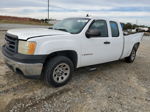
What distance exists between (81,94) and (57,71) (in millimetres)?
805

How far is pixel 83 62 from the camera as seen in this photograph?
461cm

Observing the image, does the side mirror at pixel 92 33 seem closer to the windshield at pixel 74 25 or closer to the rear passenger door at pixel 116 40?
the windshield at pixel 74 25

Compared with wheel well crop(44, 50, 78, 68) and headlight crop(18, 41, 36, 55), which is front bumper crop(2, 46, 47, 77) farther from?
wheel well crop(44, 50, 78, 68)

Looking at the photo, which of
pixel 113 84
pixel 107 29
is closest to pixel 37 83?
pixel 113 84

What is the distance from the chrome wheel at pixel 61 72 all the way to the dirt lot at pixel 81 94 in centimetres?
23

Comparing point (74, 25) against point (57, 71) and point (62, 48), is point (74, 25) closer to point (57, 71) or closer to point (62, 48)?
point (62, 48)

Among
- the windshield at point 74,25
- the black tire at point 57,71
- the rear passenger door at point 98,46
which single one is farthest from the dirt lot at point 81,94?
the windshield at point 74,25

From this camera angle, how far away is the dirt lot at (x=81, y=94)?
3.37m

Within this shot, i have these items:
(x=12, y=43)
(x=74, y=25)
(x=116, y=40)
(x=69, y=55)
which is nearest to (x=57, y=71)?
(x=69, y=55)

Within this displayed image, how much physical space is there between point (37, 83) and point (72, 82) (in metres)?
0.93

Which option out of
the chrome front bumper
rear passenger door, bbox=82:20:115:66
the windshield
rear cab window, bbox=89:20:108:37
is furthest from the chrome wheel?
rear cab window, bbox=89:20:108:37

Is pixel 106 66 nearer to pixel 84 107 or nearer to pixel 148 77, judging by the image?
pixel 148 77

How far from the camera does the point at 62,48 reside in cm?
395

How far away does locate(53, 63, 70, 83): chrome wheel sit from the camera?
412 cm
